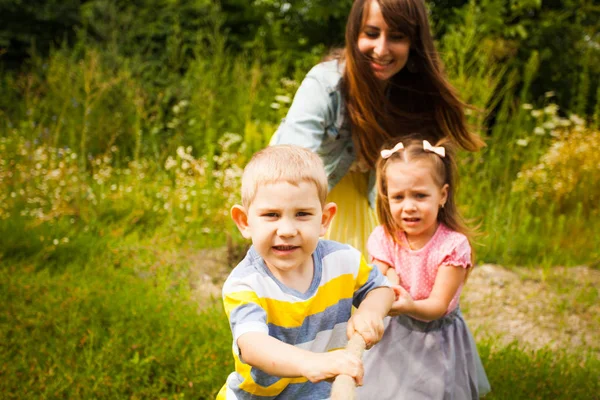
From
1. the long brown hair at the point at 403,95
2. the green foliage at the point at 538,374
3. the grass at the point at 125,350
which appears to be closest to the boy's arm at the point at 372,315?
the long brown hair at the point at 403,95

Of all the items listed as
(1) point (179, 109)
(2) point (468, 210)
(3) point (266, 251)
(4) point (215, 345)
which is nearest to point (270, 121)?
(1) point (179, 109)

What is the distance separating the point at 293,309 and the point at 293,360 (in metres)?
0.24

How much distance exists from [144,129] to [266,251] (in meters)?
5.51

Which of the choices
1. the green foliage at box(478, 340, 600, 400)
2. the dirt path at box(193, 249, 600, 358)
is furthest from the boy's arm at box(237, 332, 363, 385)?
the dirt path at box(193, 249, 600, 358)

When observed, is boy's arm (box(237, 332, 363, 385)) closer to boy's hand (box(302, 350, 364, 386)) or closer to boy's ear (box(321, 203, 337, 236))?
boy's hand (box(302, 350, 364, 386))

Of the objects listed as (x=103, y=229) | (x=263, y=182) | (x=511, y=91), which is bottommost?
(x=103, y=229)

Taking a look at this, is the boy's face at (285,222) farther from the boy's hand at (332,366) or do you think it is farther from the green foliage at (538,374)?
the green foliage at (538,374)

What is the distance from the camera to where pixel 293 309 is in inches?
67.4

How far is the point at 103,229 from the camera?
475 cm

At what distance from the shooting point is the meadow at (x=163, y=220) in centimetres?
313

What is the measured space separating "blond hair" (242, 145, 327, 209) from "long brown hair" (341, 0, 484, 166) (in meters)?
1.28

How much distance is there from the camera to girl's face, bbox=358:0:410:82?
2906 millimetres

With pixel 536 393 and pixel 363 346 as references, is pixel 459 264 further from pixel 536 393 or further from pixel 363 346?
pixel 536 393

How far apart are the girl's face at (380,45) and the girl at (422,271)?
1.91 ft
